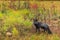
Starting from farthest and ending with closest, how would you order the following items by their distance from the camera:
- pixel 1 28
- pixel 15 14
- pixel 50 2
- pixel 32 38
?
pixel 50 2 < pixel 15 14 < pixel 1 28 < pixel 32 38

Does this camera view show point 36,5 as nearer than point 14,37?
No

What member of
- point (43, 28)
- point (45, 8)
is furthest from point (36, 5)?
point (43, 28)

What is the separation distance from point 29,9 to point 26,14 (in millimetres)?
312

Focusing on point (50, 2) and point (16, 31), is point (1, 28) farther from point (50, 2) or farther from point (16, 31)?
point (50, 2)

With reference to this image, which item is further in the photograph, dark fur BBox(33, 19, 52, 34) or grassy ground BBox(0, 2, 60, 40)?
dark fur BBox(33, 19, 52, 34)

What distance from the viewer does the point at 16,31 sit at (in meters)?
4.91

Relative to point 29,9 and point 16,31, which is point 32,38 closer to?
point 16,31

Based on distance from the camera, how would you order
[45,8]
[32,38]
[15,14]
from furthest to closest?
[45,8] < [15,14] < [32,38]

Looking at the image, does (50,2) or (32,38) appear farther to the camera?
(50,2)

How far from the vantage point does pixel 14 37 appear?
4809 millimetres

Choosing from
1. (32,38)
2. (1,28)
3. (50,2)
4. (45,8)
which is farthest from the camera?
(50,2)

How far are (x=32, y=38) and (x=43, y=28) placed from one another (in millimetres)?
514

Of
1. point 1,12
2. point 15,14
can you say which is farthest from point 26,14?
point 1,12

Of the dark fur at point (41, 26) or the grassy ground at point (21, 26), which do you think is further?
the dark fur at point (41, 26)
